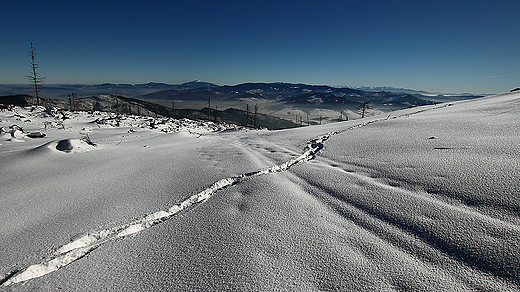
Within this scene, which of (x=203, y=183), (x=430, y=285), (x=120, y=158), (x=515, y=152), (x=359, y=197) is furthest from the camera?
(x=120, y=158)

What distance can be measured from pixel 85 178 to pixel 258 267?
322 centimetres

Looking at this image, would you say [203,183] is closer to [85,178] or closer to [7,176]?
[85,178]

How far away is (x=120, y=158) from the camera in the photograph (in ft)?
14.4

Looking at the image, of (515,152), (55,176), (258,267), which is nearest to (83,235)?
(258,267)

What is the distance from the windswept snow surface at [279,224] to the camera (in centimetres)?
133

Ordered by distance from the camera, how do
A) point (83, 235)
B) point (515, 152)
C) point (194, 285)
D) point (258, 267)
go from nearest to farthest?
point (194, 285), point (258, 267), point (83, 235), point (515, 152)

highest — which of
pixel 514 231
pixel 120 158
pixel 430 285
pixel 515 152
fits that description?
pixel 515 152

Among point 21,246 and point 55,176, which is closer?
point 21,246

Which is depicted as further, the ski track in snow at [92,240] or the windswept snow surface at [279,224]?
the ski track in snow at [92,240]

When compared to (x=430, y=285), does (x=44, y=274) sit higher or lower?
lower

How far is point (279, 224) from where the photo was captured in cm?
193

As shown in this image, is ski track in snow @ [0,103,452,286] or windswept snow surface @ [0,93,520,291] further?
ski track in snow @ [0,103,452,286]

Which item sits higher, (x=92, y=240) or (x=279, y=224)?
(x=279, y=224)

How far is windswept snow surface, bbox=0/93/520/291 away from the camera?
1.33 metres
